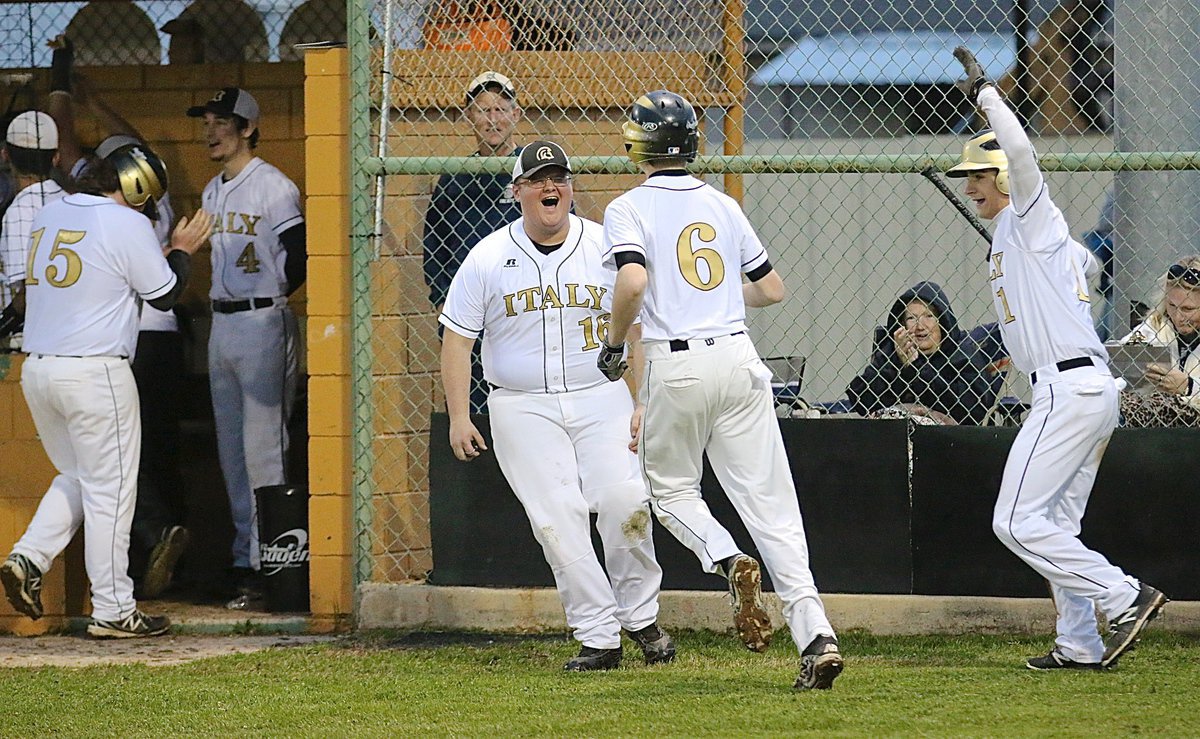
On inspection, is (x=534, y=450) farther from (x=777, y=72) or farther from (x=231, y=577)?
(x=777, y=72)

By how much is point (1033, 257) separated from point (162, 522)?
163 inches

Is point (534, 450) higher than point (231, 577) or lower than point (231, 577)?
higher

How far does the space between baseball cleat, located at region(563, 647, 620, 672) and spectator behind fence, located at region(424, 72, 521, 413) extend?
59.9 inches

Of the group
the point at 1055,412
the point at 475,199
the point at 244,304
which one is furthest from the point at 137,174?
the point at 1055,412

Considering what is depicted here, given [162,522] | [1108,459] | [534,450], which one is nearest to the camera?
[534,450]

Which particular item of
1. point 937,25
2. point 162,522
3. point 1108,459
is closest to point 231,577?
point 162,522

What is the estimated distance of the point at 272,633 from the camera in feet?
22.3

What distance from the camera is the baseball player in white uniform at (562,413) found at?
571 cm

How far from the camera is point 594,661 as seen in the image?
5.70 m

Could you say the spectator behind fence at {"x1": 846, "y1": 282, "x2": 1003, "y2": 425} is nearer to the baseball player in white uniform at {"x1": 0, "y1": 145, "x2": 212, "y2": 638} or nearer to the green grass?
the green grass

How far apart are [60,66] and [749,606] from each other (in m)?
5.62

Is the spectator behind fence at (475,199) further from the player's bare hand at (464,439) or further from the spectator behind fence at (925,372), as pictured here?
the spectator behind fence at (925,372)

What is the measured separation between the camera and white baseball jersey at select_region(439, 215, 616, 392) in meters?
5.75

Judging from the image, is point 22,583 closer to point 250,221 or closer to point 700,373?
point 250,221
